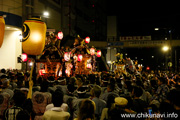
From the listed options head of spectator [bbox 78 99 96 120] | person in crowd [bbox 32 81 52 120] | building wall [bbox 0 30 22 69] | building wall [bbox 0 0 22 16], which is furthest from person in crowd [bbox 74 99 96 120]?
building wall [bbox 0 30 22 69]

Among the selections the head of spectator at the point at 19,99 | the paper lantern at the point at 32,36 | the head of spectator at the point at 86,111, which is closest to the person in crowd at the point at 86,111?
the head of spectator at the point at 86,111

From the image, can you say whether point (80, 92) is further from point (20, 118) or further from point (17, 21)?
point (17, 21)

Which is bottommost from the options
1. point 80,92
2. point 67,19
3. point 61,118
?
point 61,118

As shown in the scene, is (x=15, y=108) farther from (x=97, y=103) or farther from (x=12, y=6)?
(x=12, y=6)

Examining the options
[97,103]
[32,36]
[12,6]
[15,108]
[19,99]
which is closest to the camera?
[15,108]

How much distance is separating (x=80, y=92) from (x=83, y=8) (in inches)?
1390

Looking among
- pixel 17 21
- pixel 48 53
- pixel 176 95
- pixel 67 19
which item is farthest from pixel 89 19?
pixel 176 95

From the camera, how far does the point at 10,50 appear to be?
22.3 metres

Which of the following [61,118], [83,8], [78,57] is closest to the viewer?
[61,118]

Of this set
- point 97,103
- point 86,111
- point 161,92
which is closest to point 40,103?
point 97,103

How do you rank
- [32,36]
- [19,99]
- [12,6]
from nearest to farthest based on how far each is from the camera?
[19,99]
[32,36]
[12,6]

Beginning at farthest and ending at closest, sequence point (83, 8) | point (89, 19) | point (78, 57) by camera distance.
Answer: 1. point (89, 19)
2. point (83, 8)
3. point (78, 57)

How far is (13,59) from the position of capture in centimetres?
2228

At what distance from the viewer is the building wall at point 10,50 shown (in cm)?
2211
